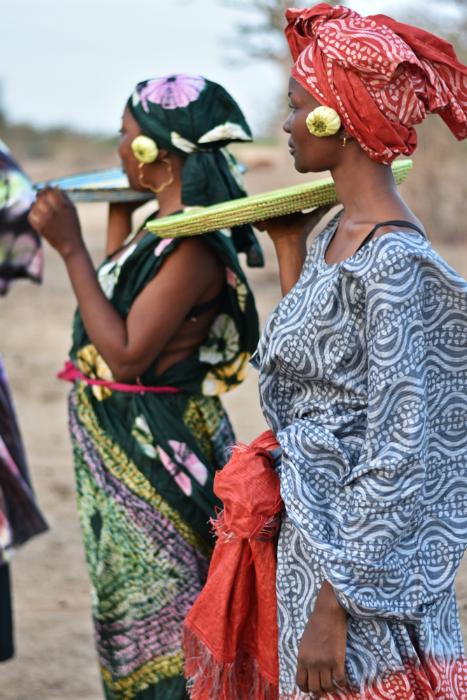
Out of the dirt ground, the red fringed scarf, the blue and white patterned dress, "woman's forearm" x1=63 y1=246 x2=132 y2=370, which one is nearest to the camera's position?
the blue and white patterned dress

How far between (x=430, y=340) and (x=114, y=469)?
1.29m

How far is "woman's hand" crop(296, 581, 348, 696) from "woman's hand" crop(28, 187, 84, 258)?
1.28m

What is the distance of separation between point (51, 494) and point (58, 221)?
3.67 metres

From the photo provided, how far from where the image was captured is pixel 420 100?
2.14 meters

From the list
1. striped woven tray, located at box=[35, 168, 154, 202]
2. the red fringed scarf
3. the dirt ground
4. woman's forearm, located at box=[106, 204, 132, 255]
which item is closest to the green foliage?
the dirt ground

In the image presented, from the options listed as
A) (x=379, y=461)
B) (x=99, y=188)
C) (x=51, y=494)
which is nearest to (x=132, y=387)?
(x=99, y=188)

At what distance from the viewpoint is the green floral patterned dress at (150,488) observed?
Answer: 3104 millimetres

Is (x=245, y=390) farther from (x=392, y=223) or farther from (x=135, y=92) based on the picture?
(x=392, y=223)

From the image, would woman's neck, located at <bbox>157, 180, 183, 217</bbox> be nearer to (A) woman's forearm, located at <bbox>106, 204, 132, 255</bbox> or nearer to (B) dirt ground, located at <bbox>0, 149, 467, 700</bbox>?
(A) woman's forearm, located at <bbox>106, 204, 132, 255</bbox>

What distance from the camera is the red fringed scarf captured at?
2.26 meters

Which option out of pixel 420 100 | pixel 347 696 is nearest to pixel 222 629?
pixel 347 696

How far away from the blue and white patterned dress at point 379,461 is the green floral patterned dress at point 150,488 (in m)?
0.88

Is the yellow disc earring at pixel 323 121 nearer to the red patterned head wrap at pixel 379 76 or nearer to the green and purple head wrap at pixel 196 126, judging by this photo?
the red patterned head wrap at pixel 379 76

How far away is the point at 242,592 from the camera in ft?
7.69
